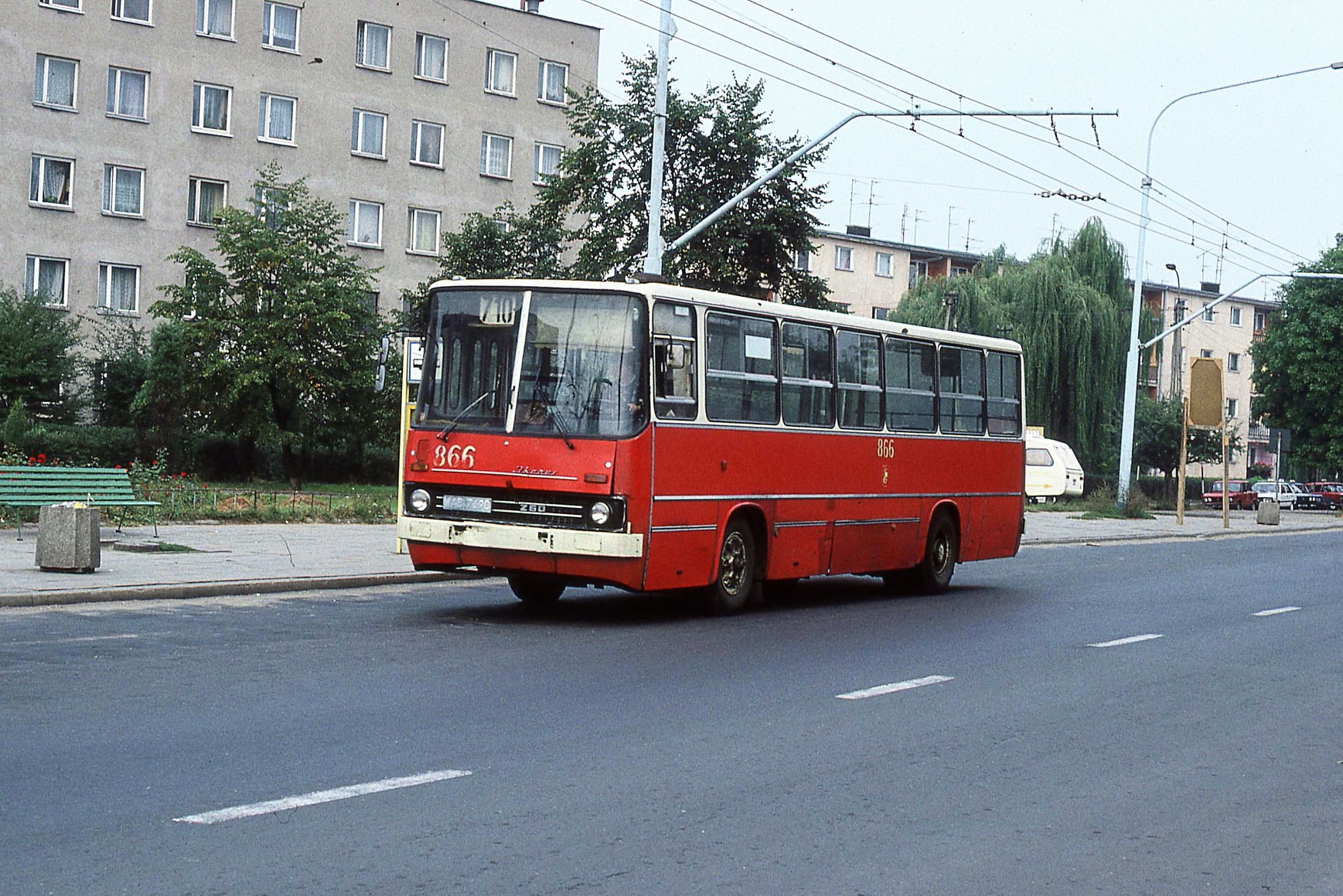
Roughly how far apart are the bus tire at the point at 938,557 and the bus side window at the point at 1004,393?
1586mm

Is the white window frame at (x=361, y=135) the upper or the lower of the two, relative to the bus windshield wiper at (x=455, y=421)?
upper

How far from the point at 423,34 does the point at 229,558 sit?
4208 centimetres

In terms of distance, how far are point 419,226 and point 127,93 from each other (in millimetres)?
10795

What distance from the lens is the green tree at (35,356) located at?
43.7 meters

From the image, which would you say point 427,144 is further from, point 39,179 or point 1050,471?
point 1050,471

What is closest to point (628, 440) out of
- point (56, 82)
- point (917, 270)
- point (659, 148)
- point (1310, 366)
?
point (659, 148)

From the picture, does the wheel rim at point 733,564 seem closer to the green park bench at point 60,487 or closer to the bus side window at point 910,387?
the bus side window at point 910,387

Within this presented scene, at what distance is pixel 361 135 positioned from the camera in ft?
189

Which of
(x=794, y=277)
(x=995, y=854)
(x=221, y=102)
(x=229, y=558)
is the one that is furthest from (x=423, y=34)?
(x=995, y=854)

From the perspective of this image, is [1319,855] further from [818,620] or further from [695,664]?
[818,620]

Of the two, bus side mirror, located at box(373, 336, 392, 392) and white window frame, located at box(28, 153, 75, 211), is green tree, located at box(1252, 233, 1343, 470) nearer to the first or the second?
white window frame, located at box(28, 153, 75, 211)

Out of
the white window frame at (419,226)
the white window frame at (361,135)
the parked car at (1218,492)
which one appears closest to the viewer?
the white window frame at (361,135)

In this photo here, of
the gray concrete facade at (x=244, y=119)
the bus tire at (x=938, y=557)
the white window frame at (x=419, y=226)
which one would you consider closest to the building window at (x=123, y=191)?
the gray concrete facade at (x=244, y=119)

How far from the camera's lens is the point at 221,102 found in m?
54.1
